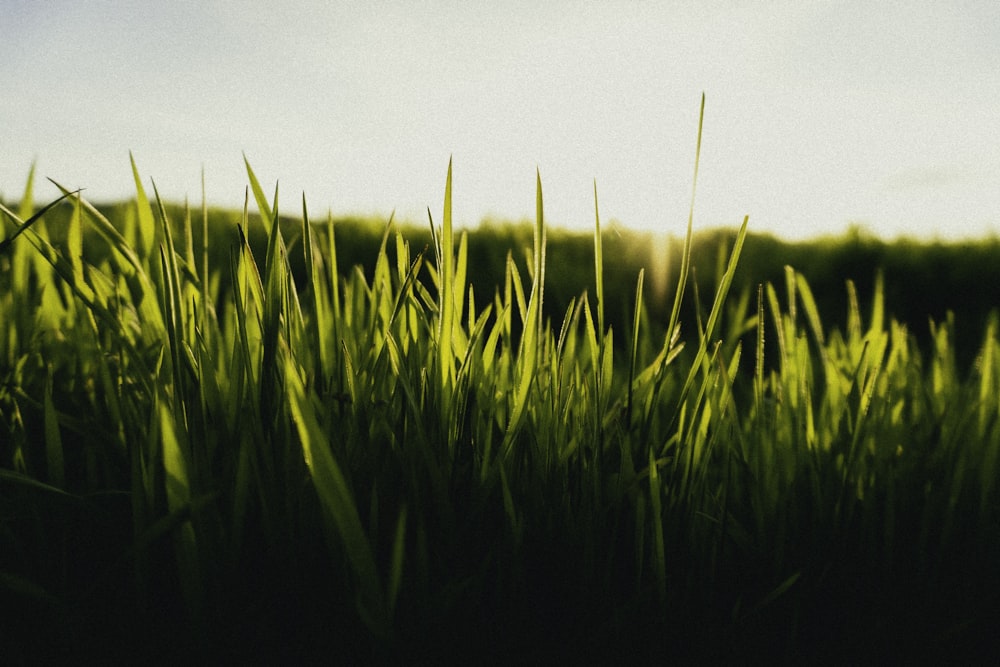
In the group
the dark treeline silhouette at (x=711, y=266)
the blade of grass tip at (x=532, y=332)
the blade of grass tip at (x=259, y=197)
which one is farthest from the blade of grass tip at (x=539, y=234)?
the dark treeline silhouette at (x=711, y=266)

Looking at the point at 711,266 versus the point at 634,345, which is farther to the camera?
the point at 711,266

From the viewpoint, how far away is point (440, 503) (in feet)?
1.12

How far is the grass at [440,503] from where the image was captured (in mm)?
309

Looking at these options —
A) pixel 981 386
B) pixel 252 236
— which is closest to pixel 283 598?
pixel 981 386

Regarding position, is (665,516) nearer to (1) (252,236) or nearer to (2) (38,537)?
(2) (38,537)

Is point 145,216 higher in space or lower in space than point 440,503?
higher

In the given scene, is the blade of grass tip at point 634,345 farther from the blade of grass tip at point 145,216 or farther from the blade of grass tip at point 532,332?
the blade of grass tip at point 145,216

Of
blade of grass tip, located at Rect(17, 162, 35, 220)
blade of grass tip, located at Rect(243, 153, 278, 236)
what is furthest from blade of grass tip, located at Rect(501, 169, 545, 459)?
blade of grass tip, located at Rect(17, 162, 35, 220)

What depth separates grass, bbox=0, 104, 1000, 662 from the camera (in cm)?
31

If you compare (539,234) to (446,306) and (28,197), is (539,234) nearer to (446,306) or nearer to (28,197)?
(446,306)

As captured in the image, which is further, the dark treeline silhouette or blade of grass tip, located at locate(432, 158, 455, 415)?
the dark treeline silhouette

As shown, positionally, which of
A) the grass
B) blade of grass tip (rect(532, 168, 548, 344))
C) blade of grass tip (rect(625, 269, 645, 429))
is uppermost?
blade of grass tip (rect(532, 168, 548, 344))

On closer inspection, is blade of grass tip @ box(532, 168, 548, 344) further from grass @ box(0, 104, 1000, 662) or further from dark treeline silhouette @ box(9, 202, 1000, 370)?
dark treeline silhouette @ box(9, 202, 1000, 370)

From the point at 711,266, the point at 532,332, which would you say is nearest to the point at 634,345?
the point at 532,332
